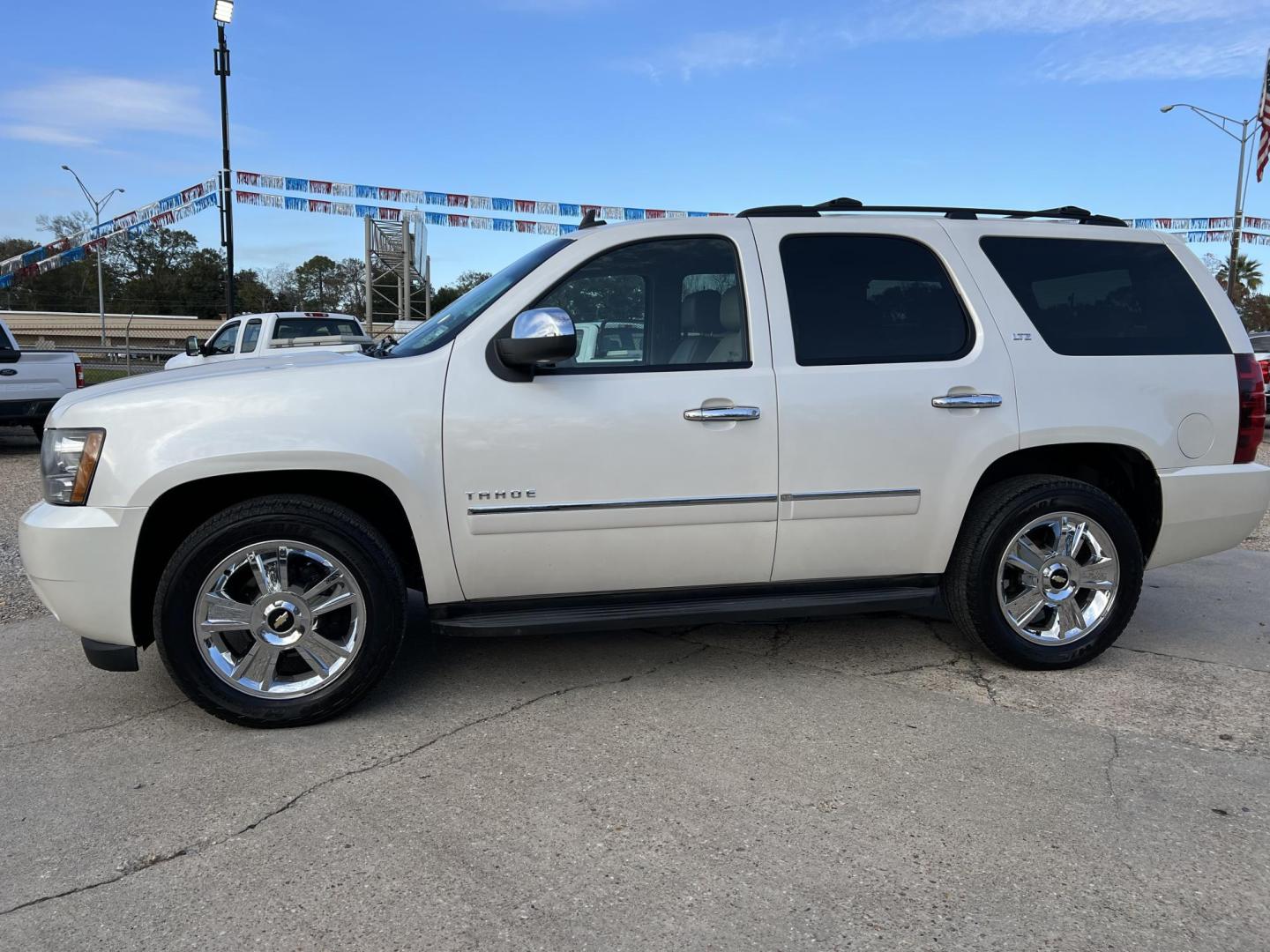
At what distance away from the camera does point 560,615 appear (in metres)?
3.51

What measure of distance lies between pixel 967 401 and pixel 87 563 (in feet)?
10.9

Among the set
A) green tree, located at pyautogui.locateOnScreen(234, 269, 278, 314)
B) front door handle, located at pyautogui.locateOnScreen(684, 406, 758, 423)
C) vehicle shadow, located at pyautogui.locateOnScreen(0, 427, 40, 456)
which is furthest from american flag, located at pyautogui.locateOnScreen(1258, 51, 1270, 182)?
green tree, located at pyautogui.locateOnScreen(234, 269, 278, 314)

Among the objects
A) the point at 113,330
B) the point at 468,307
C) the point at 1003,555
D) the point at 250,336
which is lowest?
the point at 1003,555

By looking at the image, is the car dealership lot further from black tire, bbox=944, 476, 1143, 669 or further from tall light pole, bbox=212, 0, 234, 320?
tall light pole, bbox=212, 0, 234, 320

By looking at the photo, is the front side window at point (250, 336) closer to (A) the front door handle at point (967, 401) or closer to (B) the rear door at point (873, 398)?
(B) the rear door at point (873, 398)

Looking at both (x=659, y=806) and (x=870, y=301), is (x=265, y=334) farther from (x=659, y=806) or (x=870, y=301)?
(x=659, y=806)

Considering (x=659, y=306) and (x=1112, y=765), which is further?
(x=659, y=306)

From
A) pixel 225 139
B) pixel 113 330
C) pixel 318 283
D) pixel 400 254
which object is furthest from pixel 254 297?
pixel 225 139

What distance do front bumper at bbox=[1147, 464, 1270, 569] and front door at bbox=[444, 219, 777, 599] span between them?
1844mm

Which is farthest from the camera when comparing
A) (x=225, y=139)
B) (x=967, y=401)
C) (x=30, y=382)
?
(x=225, y=139)

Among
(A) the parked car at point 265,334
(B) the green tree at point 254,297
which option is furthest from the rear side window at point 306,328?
(B) the green tree at point 254,297

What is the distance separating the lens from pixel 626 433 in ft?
11.3

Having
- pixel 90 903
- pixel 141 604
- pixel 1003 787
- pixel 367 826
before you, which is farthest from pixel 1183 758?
pixel 141 604

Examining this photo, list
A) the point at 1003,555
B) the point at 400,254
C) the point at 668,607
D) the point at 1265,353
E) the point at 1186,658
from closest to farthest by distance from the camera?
the point at 668,607 → the point at 1003,555 → the point at 1186,658 → the point at 1265,353 → the point at 400,254
